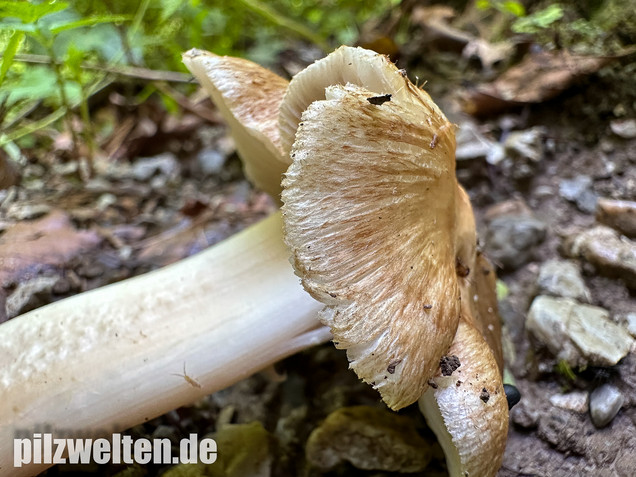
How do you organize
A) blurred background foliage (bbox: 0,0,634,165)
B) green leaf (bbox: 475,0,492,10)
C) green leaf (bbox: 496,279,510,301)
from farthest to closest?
1. green leaf (bbox: 475,0,492,10)
2. blurred background foliage (bbox: 0,0,634,165)
3. green leaf (bbox: 496,279,510,301)

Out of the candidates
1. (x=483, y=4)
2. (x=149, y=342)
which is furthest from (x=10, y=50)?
(x=483, y=4)

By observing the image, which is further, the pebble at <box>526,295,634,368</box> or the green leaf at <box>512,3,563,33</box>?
the green leaf at <box>512,3,563,33</box>

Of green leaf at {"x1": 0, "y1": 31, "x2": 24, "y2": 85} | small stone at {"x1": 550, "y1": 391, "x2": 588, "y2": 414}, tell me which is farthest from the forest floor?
green leaf at {"x1": 0, "y1": 31, "x2": 24, "y2": 85}

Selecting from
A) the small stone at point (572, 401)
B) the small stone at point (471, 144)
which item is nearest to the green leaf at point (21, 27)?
the small stone at point (471, 144)

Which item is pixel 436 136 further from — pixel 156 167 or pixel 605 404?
pixel 156 167

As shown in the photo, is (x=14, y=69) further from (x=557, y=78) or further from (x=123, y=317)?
(x=557, y=78)

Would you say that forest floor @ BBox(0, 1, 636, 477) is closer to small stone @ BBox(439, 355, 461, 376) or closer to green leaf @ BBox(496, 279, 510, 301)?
green leaf @ BBox(496, 279, 510, 301)
